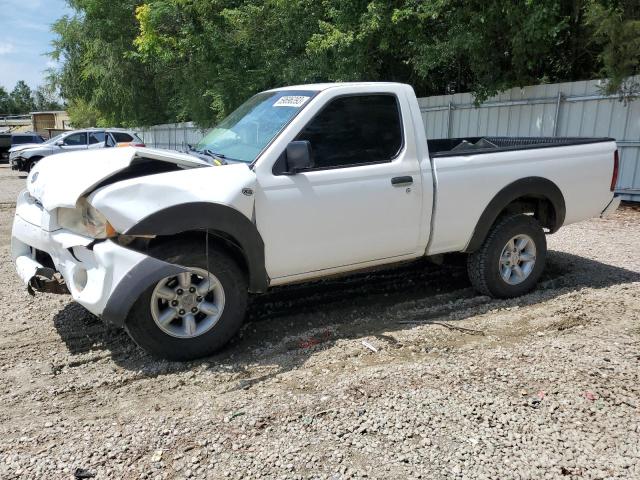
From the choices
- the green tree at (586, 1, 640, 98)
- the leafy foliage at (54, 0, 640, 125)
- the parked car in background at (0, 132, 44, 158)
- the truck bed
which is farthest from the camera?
the parked car in background at (0, 132, 44, 158)

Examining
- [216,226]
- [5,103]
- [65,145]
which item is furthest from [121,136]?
[5,103]

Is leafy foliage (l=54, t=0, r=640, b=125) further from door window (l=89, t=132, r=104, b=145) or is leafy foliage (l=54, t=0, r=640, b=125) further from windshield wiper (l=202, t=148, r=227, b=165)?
windshield wiper (l=202, t=148, r=227, b=165)

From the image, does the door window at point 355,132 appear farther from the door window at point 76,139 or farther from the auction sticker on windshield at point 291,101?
the door window at point 76,139

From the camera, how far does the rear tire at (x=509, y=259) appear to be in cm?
514

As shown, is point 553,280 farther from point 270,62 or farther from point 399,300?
point 270,62

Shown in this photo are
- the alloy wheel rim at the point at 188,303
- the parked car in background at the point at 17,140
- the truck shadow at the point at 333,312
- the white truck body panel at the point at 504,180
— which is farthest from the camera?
the parked car in background at the point at 17,140

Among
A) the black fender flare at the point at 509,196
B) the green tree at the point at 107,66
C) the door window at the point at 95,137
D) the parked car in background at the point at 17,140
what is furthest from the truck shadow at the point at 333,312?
the parked car in background at the point at 17,140

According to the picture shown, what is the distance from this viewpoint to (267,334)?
4.46 metres

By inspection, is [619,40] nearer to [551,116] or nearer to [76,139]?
[551,116]

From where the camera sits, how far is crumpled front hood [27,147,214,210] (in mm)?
3629

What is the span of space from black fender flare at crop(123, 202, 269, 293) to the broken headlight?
9.6 inches

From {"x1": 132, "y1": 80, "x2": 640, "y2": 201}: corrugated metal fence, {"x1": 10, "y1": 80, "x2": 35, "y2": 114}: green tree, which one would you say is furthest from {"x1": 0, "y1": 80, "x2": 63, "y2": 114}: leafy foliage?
{"x1": 132, "y1": 80, "x2": 640, "y2": 201}: corrugated metal fence

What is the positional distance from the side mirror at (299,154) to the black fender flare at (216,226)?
1.77ft

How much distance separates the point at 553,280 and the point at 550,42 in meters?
6.83
